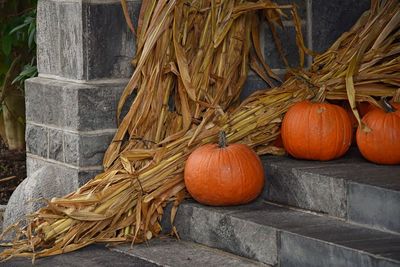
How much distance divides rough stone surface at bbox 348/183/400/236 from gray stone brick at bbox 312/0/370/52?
4.70 feet

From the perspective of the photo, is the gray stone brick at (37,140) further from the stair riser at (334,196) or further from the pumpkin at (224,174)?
the stair riser at (334,196)

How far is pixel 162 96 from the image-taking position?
5.74 m

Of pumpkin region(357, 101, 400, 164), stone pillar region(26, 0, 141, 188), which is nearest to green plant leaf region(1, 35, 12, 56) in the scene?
stone pillar region(26, 0, 141, 188)

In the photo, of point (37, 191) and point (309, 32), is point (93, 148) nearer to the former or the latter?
point (37, 191)

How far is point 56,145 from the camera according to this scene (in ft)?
19.5

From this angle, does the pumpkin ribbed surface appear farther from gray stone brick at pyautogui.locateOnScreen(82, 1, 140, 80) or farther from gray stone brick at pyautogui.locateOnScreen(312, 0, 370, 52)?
gray stone brick at pyautogui.locateOnScreen(312, 0, 370, 52)

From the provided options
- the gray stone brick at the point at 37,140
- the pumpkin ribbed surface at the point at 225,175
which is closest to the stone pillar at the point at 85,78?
the gray stone brick at the point at 37,140

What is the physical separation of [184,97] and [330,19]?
3.33ft

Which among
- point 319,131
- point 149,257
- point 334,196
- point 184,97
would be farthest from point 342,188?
point 184,97

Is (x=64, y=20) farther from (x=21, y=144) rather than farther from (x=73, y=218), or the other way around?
(x=21, y=144)

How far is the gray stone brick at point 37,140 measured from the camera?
239 inches

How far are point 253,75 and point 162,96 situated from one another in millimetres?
608

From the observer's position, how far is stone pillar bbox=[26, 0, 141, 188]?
569 centimetres

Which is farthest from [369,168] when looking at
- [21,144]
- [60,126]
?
[21,144]
